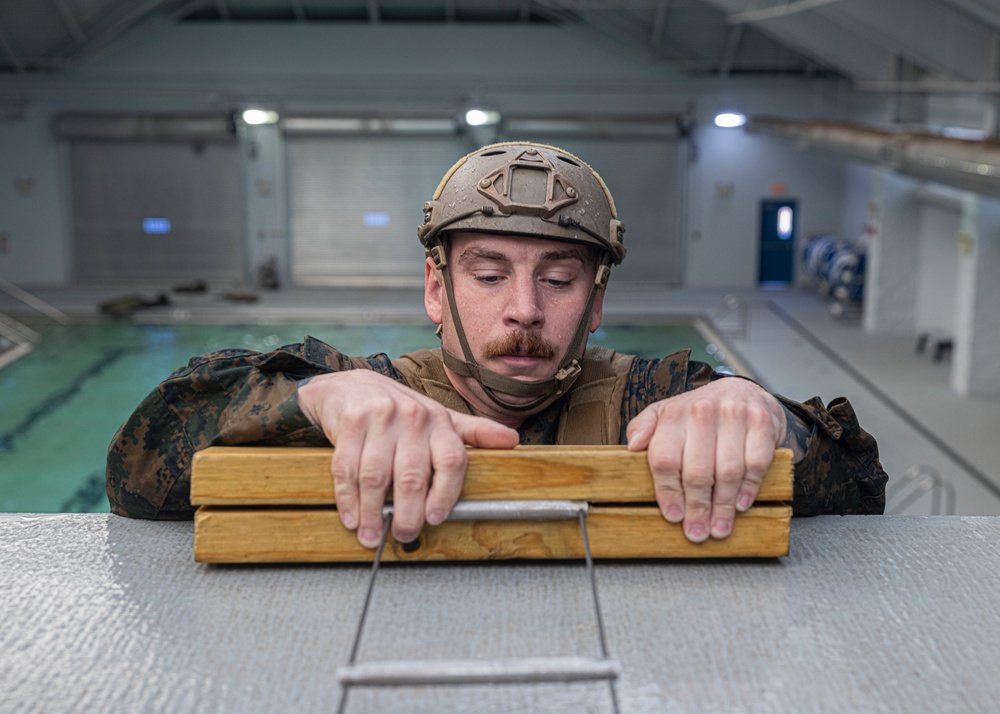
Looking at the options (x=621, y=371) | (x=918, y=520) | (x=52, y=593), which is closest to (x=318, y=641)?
(x=52, y=593)

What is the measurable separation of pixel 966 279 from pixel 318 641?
453 inches

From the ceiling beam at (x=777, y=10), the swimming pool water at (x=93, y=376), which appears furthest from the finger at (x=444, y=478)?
the ceiling beam at (x=777, y=10)

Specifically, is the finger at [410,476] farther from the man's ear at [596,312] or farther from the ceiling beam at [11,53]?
the ceiling beam at [11,53]

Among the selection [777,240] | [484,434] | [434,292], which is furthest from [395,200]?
[484,434]

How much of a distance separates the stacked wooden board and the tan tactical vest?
38.1 inches

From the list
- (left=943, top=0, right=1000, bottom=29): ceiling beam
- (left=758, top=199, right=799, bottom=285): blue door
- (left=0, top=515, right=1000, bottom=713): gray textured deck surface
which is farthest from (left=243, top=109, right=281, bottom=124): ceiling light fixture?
(left=0, top=515, right=1000, bottom=713): gray textured deck surface

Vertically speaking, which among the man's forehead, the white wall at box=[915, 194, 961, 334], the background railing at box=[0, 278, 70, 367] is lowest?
the background railing at box=[0, 278, 70, 367]

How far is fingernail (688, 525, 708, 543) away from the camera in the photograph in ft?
4.38

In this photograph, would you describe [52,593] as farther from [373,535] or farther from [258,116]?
[258,116]

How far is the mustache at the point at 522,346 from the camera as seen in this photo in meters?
2.18

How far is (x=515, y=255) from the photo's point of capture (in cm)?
219

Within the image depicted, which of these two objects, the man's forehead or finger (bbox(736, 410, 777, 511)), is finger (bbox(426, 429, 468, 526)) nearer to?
finger (bbox(736, 410, 777, 511))

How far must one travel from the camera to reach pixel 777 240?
19406 mm

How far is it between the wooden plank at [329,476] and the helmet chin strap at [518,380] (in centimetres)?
90
